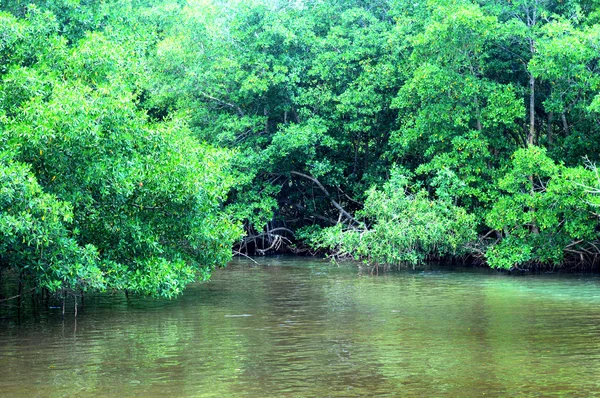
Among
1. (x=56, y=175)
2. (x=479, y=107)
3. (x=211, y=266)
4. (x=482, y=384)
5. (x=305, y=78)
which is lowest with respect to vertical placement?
(x=482, y=384)

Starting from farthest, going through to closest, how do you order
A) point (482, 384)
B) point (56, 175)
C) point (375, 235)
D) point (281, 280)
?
point (375, 235) < point (281, 280) < point (56, 175) < point (482, 384)

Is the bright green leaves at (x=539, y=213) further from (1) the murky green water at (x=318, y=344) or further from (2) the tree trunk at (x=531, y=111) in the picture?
(1) the murky green water at (x=318, y=344)

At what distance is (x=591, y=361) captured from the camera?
11.6 metres

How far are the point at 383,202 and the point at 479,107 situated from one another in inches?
181

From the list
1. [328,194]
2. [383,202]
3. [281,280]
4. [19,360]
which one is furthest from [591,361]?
[328,194]

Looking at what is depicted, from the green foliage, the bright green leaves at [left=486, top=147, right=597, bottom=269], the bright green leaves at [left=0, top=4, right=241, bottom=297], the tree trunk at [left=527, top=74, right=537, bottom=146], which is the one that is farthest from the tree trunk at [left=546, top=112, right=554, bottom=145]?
the bright green leaves at [left=0, top=4, right=241, bottom=297]

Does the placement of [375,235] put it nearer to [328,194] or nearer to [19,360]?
[328,194]

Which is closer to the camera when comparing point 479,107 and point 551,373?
point 551,373

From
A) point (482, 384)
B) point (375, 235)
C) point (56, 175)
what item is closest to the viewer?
point (482, 384)

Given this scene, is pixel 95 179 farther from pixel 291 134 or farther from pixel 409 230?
pixel 291 134

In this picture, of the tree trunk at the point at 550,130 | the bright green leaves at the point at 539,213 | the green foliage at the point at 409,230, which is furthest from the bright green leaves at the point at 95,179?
the tree trunk at the point at 550,130

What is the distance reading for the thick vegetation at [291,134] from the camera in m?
14.7

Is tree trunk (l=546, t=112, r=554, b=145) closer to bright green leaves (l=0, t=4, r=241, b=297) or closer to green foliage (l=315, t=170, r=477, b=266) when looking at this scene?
green foliage (l=315, t=170, r=477, b=266)

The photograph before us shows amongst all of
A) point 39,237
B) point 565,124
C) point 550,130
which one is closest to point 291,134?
point 550,130
